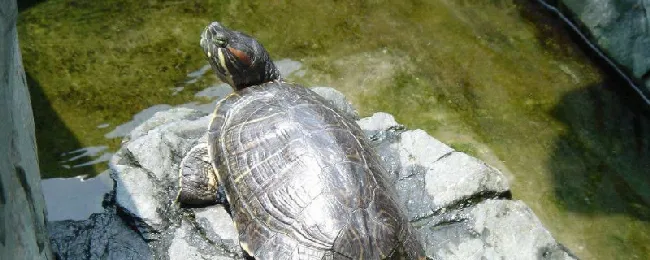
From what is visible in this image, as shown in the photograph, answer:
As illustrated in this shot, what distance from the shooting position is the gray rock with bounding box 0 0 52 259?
2395 mm

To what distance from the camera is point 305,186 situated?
3.32m

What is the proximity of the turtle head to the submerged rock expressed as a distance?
20.5 inches

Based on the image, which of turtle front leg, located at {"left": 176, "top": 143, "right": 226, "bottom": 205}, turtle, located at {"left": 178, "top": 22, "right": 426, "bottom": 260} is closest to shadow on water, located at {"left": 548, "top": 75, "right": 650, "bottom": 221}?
turtle, located at {"left": 178, "top": 22, "right": 426, "bottom": 260}

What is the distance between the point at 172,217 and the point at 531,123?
341 centimetres

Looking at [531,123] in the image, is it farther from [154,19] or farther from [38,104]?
[38,104]

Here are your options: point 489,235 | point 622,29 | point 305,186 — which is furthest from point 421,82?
point 305,186

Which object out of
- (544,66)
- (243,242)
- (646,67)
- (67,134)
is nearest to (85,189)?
(67,134)

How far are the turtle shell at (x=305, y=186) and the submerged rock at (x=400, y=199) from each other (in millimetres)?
354

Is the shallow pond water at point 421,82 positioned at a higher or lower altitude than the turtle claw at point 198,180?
lower

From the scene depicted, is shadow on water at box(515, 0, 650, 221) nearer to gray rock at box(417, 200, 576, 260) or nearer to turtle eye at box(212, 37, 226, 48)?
gray rock at box(417, 200, 576, 260)

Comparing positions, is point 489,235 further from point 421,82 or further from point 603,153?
point 421,82

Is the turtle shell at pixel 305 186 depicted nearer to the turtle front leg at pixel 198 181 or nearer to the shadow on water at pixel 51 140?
the turtle front leg at pixel 198 181

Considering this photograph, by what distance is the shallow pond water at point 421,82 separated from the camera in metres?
5.10

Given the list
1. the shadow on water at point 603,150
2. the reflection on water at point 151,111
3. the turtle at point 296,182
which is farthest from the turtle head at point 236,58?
the shadow on water at point 603,150
